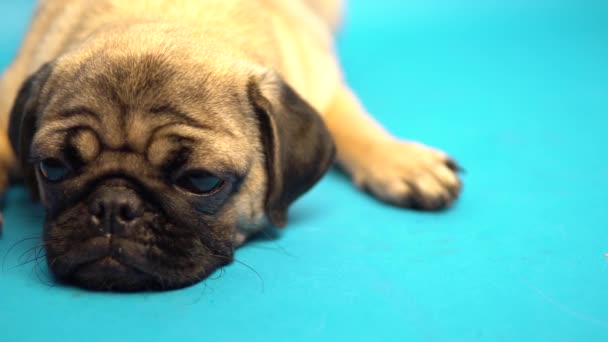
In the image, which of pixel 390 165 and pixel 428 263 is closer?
pixel 428 263

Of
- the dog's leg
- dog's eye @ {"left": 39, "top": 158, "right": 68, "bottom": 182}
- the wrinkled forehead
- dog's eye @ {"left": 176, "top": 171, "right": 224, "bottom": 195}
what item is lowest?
the dog's leg

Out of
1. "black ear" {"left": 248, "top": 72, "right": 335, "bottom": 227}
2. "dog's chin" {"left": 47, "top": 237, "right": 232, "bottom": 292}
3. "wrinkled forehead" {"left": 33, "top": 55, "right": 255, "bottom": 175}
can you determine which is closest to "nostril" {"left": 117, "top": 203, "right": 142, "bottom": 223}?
"dog's chin" {"left": 47, "top": 237, "right": 232, "bottom": 292}

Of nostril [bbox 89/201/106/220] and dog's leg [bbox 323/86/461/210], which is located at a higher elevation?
nostril [bbox 89/201/106/220]

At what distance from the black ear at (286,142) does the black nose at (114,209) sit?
31.5 inches

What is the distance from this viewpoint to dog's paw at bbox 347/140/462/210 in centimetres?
461

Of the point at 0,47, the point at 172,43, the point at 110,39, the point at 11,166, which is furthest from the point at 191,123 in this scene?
the point at 0,47

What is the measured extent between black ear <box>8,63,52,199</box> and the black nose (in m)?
0.82

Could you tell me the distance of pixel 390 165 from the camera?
15.8ft

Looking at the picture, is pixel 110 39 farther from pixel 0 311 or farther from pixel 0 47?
pixel 0 47

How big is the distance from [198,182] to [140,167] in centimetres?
28

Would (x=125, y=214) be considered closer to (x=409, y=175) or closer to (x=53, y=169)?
(x=53, y=169)

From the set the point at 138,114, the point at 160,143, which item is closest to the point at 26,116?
the point at 138,114

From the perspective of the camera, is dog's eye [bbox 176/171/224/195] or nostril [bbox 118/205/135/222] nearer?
nostril [bbox 118/205/135/222]

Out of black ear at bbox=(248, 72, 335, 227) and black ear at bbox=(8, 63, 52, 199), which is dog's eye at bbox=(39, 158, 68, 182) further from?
black ear at bbox=(248, 72, 335, 227)
